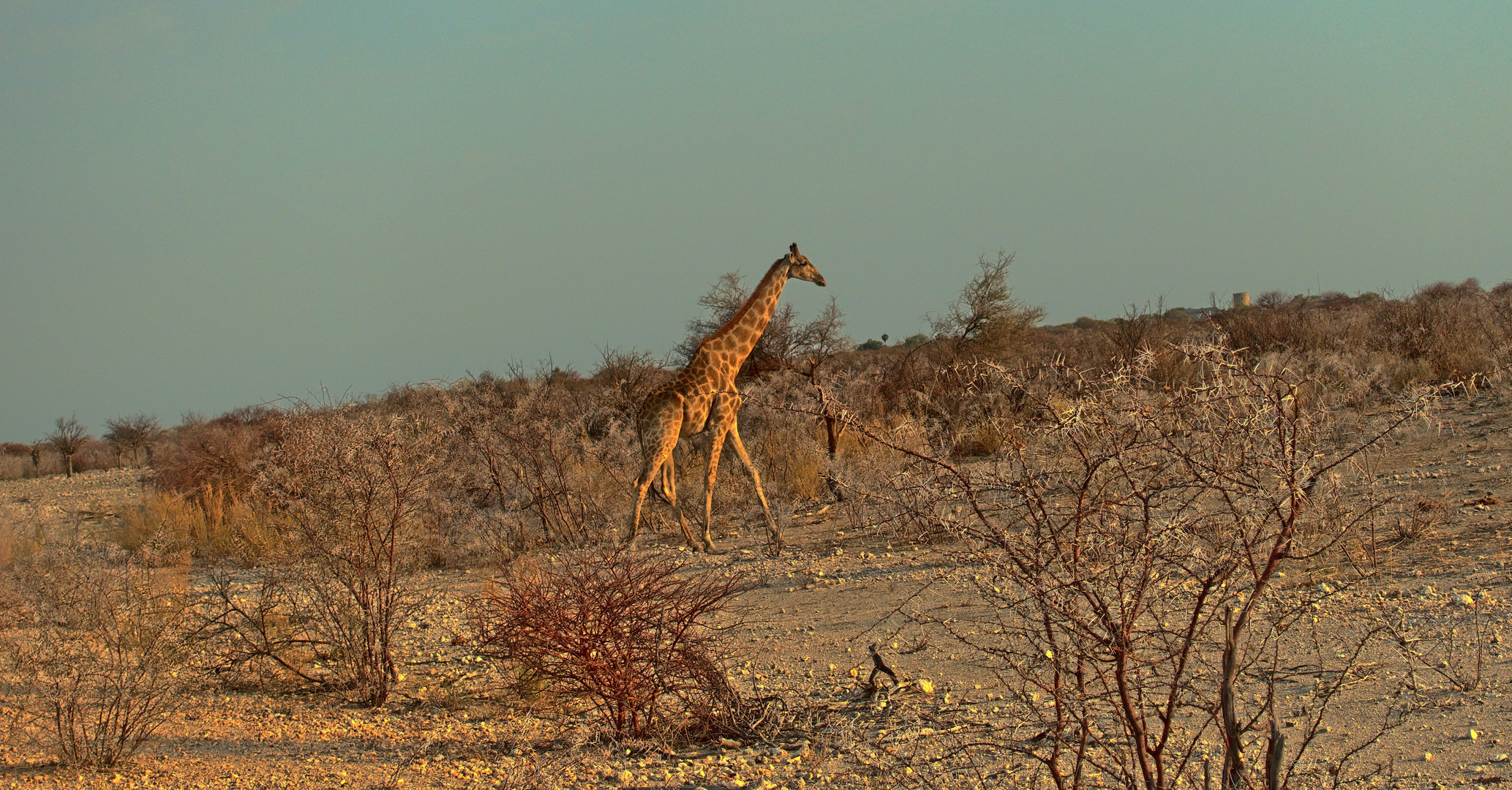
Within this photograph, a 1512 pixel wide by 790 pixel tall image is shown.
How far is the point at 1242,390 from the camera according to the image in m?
2.96

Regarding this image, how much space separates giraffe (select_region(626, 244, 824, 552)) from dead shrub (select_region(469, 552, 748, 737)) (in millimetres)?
4053

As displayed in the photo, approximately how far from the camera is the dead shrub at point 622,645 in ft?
16.2

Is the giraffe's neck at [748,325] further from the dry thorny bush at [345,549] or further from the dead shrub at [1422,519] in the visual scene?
the dead shrub at [1422,519]

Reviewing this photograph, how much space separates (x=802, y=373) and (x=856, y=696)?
922 cm

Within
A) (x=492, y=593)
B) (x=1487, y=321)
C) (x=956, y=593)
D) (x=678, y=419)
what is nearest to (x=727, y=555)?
(x=678, y=419)

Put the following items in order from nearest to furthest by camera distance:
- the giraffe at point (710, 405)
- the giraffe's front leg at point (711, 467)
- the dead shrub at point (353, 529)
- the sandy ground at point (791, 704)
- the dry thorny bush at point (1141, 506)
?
the dry thorny bush at point (1141, 506), the sandy ground at point (791, 704), the dead shrub at point (353, 529), the giraffe at point (710, 405), the giraffe's front leg at point (711, 467)

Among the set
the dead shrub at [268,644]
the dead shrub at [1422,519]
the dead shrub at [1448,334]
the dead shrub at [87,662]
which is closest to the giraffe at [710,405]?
the dead shrub at [268,644]

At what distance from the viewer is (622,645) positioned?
501 cm

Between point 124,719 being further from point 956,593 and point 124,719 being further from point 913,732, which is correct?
point 956,593

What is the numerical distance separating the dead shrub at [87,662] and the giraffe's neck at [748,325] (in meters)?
5.45

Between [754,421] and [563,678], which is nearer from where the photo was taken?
[563,678]

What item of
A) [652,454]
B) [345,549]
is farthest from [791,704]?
[652,454]

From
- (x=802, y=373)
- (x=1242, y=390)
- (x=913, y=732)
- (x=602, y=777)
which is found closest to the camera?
(x=1242, y=390)

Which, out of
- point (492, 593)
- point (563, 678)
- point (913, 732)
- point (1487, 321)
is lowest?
point (913, 732)
